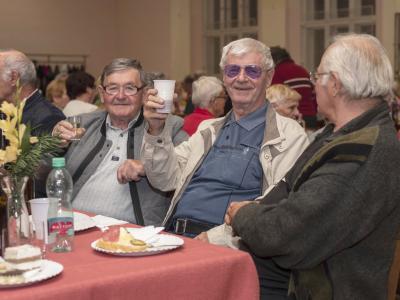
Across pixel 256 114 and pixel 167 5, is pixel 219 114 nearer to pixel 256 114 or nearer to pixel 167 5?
pixel 256 114

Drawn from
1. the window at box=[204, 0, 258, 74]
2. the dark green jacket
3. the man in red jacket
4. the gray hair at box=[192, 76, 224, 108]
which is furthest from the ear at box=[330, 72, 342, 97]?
the window at box=[204, 0, 258, 74]

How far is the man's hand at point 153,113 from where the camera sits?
2.58 meters

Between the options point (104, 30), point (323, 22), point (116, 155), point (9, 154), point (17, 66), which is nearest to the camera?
point (9, 154)

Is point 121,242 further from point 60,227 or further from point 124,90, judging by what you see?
point 124,90

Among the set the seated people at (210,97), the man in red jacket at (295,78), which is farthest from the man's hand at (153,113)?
the man in red jacket at (295,78)

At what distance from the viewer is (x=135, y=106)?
3.22m

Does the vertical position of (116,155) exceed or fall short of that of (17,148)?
it falls short

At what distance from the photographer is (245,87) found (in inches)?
118

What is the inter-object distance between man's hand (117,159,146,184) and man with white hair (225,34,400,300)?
70cm

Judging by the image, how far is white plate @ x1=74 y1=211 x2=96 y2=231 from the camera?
92.6 inches

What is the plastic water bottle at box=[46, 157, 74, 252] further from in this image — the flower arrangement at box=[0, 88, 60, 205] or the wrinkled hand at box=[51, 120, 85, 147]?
the wrinkled hand at box=[51, 120, 85, 147]

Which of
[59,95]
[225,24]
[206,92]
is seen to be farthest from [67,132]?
[225,24]

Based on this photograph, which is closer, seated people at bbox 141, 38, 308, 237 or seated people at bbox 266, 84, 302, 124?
seated people at bbox 141, 38, 308, 237

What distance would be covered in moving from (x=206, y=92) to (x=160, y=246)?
3847 mm
